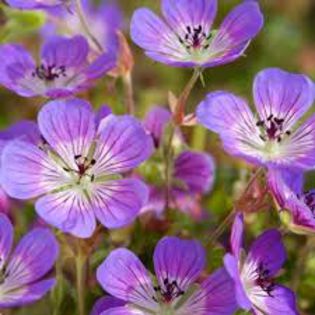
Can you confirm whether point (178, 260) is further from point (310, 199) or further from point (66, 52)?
point (66, 52)

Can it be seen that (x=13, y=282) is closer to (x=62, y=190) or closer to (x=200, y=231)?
(x=62, y=190)

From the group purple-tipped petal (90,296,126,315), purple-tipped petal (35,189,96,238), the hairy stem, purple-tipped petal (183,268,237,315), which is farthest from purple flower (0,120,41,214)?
the hairy stem

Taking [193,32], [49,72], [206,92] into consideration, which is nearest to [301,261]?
[193,32]

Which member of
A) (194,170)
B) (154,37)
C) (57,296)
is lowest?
(57,296)

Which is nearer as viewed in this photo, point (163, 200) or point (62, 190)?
point (62, 190)

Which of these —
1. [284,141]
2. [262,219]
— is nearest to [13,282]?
[284,141]

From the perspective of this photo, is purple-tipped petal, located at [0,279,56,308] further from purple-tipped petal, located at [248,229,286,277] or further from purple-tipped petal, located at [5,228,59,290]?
purple-tipped petal, located at [248,229,286,277]

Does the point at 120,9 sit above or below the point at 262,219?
above
